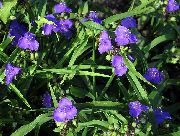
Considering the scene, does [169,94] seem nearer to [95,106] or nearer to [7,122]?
[95,106]

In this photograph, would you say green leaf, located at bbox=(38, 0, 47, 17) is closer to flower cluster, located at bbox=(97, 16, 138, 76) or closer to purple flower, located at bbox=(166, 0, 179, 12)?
flower cluster, located at bbox=(97, 16, 138, 76)

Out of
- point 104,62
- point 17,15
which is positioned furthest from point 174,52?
point 17,15

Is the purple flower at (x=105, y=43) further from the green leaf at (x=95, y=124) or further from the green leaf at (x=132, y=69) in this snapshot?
the green leaf at (x=95, y=124)

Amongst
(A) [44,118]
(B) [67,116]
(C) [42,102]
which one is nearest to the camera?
(B) [67,116]

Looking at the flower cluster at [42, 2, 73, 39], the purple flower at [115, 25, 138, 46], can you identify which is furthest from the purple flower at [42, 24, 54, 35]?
the purple flower at [115, 25, 138, 46]

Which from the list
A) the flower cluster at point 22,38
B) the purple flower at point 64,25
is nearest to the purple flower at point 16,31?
the flower cluster at point 22,38

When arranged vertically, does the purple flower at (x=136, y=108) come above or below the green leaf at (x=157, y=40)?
below
